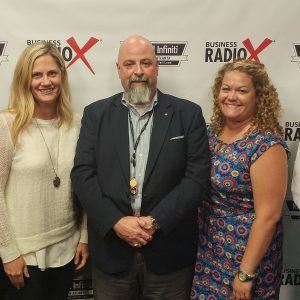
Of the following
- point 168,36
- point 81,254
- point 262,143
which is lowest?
point 81,254

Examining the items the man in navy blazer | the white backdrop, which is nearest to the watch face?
the man in navy blazer

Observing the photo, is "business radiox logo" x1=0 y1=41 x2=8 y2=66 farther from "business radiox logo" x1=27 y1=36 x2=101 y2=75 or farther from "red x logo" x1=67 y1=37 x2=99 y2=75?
"red x logo" x1=67 y1=37 x2=99 y2=75

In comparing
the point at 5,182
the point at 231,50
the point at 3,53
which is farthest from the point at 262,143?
the point at 3,53

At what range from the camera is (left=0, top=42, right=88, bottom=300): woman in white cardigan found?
1.71 metres

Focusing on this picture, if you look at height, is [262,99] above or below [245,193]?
above

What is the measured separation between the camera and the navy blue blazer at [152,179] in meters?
1.70

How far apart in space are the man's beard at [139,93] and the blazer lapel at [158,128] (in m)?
0.08

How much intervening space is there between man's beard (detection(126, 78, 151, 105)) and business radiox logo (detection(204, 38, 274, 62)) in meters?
0.65

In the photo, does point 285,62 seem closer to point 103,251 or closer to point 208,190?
point 208,190

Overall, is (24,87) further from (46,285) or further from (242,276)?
(242,276)

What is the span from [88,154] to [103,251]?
47cm

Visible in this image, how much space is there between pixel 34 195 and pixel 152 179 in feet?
1.79

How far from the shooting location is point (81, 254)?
1981mm

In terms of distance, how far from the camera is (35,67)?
175 centimetres
